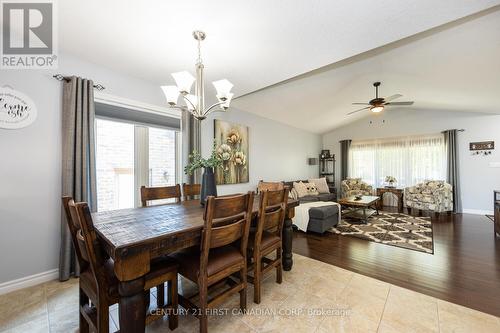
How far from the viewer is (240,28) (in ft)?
6.33

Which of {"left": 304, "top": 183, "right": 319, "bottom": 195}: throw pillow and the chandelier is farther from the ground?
the chandelier

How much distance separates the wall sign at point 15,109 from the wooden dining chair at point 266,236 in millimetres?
2494

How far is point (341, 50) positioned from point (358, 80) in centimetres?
209

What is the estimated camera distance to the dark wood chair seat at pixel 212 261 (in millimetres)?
1446

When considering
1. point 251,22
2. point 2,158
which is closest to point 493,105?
point 251,22

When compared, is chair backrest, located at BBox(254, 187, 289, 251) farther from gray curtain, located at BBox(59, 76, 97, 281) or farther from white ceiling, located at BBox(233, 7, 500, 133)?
white ceiling, located at BBox(233, 7, 500, 133)

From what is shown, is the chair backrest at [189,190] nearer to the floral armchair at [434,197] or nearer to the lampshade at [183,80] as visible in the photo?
the lampshade at [183,80]

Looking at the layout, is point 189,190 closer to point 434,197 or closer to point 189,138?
point 189,138

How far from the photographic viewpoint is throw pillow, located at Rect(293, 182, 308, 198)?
5318 mm

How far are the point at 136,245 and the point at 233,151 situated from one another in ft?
10.5

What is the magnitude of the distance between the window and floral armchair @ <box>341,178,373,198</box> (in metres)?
5.09

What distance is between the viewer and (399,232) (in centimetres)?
368

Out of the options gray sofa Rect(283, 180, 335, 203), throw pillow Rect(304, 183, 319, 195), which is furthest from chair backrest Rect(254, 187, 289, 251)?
throw pillow Rect(304, 183, 319, 195)

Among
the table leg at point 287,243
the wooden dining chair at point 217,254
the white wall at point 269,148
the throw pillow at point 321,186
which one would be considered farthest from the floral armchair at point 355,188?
the wooden dining chair at point 217,254
